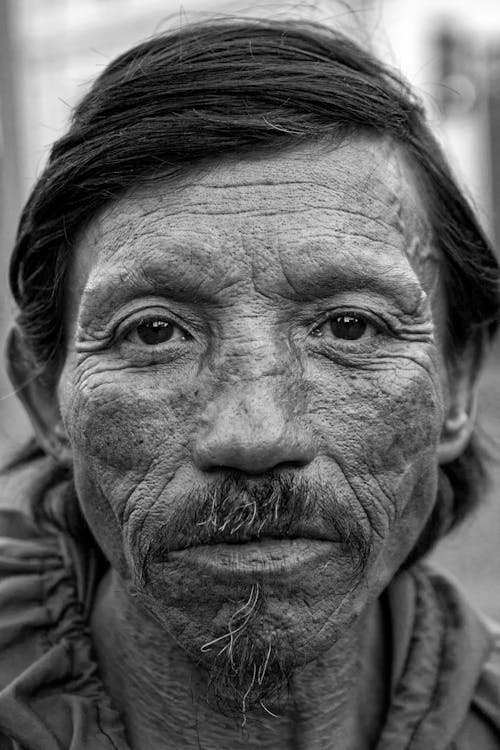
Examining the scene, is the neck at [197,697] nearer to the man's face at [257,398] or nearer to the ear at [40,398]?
the man's face at [257,398]

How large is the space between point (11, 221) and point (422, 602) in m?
6.28

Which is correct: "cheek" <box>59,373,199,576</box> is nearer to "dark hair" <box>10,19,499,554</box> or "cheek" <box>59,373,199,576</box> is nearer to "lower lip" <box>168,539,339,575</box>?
"lower lip" <box>168,539,339,575</box>

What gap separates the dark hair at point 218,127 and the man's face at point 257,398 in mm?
66

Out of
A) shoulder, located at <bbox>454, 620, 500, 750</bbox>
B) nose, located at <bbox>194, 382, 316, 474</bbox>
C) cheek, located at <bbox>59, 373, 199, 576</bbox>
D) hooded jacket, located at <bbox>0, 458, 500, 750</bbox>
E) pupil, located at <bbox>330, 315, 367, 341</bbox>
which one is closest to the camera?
nose, located at <bbox>194, 382, 316, 474</bbox>

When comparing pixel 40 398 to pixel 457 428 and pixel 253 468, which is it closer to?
pixel 253 468

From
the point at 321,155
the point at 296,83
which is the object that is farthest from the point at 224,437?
the point at 296,83

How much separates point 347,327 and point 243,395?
324mm

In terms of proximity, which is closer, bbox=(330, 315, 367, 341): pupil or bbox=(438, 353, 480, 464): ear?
bbox=(330, 315, 367, 341): pupil

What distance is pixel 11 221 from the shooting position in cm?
822

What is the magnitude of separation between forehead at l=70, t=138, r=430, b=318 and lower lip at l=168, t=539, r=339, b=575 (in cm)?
53

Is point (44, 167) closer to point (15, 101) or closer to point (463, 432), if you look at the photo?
point (463, 432)

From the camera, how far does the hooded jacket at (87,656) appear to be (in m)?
2.31

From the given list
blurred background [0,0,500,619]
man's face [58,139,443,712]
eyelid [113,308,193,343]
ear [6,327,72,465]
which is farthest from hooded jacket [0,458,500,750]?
blurred background [0,0,500,619]

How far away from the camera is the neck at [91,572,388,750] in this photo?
2.35 m
